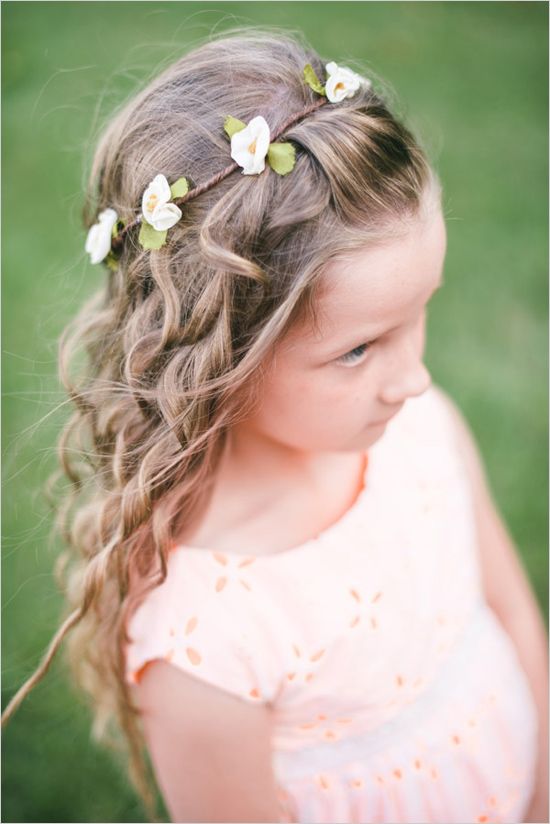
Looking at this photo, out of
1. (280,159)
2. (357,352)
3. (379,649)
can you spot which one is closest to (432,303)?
(379,649)

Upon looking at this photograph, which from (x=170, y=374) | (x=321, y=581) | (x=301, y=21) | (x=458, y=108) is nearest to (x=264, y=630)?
(x=321, y=581)

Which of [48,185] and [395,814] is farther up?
[48,185]

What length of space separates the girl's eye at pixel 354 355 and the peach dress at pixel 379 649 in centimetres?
45

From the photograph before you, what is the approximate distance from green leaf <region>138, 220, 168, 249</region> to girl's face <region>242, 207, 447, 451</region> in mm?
248

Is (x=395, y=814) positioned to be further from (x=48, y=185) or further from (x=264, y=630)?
(x=48, y=185)

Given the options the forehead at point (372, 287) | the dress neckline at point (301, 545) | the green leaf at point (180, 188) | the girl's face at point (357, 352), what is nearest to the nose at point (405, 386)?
the girl's face at point (357, 352)

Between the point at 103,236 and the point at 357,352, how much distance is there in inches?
18.8

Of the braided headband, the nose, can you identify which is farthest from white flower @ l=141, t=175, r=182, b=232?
the nose

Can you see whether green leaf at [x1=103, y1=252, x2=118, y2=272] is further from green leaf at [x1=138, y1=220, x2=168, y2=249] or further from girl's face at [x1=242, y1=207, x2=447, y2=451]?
girl's face at [x1=242, y1=207, x2=447, y2=451]

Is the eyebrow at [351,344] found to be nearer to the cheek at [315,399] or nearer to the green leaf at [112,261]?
the cheek at [315,399]

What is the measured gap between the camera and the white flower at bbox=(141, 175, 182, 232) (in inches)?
47.8

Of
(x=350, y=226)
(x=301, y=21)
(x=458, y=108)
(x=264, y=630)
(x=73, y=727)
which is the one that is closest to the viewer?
(x=350, y=226)

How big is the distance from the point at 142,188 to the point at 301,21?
3.99 meters

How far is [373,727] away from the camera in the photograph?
1689 millimetres
